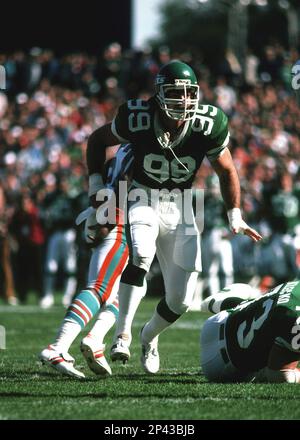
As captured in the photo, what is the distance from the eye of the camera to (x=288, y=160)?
50.1 ft

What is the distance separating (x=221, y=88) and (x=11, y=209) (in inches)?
211

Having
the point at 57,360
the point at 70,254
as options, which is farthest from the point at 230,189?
the point at 70,254

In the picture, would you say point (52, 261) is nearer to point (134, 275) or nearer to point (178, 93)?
point (134, 275)

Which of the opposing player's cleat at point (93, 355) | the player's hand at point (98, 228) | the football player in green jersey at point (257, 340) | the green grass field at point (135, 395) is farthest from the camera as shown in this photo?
the player's hand at point (98, 228)

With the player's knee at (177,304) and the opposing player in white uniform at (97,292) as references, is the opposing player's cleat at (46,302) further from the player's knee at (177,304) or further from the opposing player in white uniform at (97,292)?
the player's knee at (177,304)

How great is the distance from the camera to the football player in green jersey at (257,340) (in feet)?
16.1

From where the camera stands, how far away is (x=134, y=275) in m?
5.58

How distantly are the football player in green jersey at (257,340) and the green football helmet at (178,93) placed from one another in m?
1.12

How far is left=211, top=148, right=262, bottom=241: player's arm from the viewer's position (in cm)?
564

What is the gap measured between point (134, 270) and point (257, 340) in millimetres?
905

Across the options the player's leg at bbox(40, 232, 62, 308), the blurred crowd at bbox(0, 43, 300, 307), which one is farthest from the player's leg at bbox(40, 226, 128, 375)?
the player's leg at bbox(40, 232, 62, 308)

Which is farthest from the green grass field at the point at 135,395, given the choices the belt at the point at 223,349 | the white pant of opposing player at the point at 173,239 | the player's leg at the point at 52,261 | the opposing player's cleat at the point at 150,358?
the player's leg at the point at 52,261

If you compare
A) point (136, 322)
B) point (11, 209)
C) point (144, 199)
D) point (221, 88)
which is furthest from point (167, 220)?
point (221, 88)
